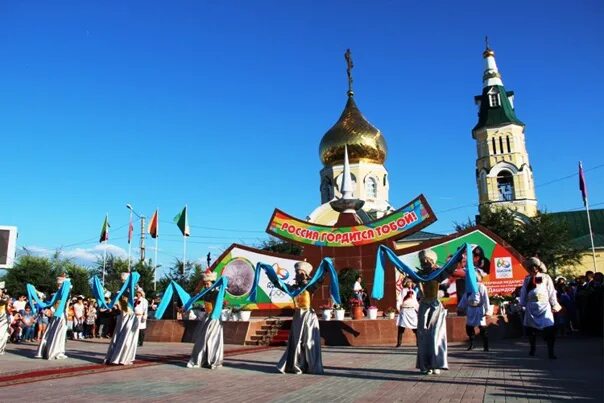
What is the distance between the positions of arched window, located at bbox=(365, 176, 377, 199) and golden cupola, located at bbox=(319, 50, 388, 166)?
1.77m

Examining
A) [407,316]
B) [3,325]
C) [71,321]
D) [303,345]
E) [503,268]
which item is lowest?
[303,345]

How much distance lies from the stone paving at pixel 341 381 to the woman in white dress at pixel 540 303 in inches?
21.3

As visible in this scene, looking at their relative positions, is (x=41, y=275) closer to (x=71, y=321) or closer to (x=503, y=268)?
(x=71, y=321)

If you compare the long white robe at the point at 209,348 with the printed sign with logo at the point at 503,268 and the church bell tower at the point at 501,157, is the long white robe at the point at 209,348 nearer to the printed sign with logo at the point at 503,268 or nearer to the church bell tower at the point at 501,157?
the printed sign with logo at the point at 503,268

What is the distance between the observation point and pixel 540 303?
399 inches

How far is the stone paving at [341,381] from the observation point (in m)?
6.33

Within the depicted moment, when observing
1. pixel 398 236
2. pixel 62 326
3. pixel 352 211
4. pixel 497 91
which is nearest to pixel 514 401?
pixel 62 326

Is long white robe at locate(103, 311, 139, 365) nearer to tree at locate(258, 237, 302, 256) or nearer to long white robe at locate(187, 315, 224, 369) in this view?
long white robe at locate(187, 315, 224, 369)

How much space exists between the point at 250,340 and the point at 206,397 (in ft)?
31.9

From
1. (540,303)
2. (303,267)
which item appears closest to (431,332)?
(303,267)

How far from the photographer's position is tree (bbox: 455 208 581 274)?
3709 centimetres

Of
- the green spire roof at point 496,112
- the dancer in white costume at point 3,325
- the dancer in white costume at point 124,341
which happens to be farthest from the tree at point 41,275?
the green spire roof at point 496,112

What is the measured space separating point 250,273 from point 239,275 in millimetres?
539

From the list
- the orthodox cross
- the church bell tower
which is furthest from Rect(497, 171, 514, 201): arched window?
the orthodox cross
